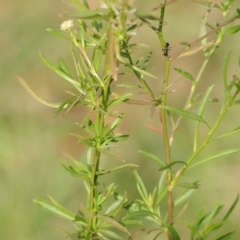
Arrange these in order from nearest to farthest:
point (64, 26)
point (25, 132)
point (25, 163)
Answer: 1. point (64, 26)
2. point (25, 163)
3. point (25, 132)

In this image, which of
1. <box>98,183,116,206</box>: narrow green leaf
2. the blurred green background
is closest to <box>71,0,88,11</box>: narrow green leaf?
<box>98,183,116,206</box>: narrow green leaf

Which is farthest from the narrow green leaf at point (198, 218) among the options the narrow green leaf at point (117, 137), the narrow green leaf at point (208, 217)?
the narrow green leaf at point (117, 137)

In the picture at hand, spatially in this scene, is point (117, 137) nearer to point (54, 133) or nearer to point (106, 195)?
point (106, 195)

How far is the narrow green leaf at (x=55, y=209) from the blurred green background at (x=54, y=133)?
1.15 metres

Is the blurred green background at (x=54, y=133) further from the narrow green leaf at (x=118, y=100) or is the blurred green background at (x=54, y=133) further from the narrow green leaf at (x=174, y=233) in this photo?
the narrow green leaf at (x=118, y=100)

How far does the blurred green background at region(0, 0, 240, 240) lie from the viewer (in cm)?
199

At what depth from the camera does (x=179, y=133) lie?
88.1 inches

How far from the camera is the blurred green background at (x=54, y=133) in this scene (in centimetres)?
199

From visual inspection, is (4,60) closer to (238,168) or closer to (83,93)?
(238,168)

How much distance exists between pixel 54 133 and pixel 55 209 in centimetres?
154

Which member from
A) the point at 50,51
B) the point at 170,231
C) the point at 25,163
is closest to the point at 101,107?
the point at 170,231

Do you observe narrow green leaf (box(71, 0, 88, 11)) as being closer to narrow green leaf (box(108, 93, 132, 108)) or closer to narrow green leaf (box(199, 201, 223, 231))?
narrow green leaf (box(108, 93, 132, 108))

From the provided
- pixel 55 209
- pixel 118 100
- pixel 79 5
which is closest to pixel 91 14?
pixel 79 5

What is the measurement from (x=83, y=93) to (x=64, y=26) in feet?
0.36
